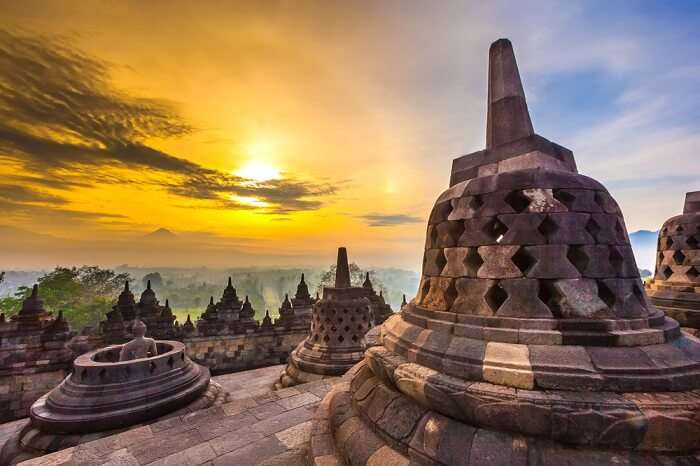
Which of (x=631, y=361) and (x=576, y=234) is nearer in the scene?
(x=631, y=361)

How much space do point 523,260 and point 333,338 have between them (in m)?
8.30

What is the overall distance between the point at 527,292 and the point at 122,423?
325 inches

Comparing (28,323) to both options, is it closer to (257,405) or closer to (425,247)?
(257,405)

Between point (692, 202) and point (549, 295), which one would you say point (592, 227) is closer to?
point (549, 295)

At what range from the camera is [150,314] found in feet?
48.3

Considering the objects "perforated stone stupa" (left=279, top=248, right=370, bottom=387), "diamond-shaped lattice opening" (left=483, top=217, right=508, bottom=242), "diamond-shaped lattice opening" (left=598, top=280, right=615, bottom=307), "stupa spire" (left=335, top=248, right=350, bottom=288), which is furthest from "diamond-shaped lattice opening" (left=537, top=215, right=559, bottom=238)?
"stupa spire" (left=335, top=248, right=350, bottom=288)

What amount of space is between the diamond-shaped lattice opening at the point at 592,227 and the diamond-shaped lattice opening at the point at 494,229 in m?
0.70

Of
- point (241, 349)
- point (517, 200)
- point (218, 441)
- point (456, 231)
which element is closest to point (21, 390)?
point (241, 349)

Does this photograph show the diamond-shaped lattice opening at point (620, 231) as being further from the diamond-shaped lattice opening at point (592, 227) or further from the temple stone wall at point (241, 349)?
the temple stone wall at point (241, 349)

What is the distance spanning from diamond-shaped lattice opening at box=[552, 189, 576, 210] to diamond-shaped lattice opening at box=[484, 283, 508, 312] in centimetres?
98

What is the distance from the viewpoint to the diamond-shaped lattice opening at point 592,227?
2.71m

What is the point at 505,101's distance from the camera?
11.9 feet

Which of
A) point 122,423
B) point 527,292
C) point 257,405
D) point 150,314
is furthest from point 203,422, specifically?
point 150,314

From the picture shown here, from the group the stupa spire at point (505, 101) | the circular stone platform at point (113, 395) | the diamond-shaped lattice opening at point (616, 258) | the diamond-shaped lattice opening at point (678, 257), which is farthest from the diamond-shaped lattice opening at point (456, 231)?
the circular stone platform at point (113, 395)
